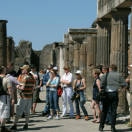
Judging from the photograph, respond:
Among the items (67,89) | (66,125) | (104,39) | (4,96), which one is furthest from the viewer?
(104,39)

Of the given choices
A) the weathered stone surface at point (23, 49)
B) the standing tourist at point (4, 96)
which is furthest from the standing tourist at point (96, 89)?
the weathered stone surface at point (23, 49)

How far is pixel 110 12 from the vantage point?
14047mm

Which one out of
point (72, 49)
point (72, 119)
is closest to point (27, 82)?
point (72, 119)

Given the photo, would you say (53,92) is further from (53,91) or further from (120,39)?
(120,39)

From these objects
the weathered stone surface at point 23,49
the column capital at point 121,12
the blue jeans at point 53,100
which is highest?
the column capital at point 121,12

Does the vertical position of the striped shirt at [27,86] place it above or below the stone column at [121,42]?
below

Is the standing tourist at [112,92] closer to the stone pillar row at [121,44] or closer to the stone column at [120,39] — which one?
the stone pillar row at [121,44]

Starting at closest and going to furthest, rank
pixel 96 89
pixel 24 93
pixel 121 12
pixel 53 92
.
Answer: pixel 24 93 < pixel 96 89 < pixel 53 92 < pixel 121 12

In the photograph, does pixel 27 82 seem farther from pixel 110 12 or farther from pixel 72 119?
pixel 110 12

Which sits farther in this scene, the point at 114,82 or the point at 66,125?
the point at 66,125

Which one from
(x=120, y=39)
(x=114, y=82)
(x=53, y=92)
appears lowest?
(x=53, y=92)

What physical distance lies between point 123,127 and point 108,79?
149 centimetres

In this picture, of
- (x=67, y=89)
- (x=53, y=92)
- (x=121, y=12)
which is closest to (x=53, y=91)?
(x=53, y=92)

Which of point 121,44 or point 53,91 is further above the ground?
point 121,44
